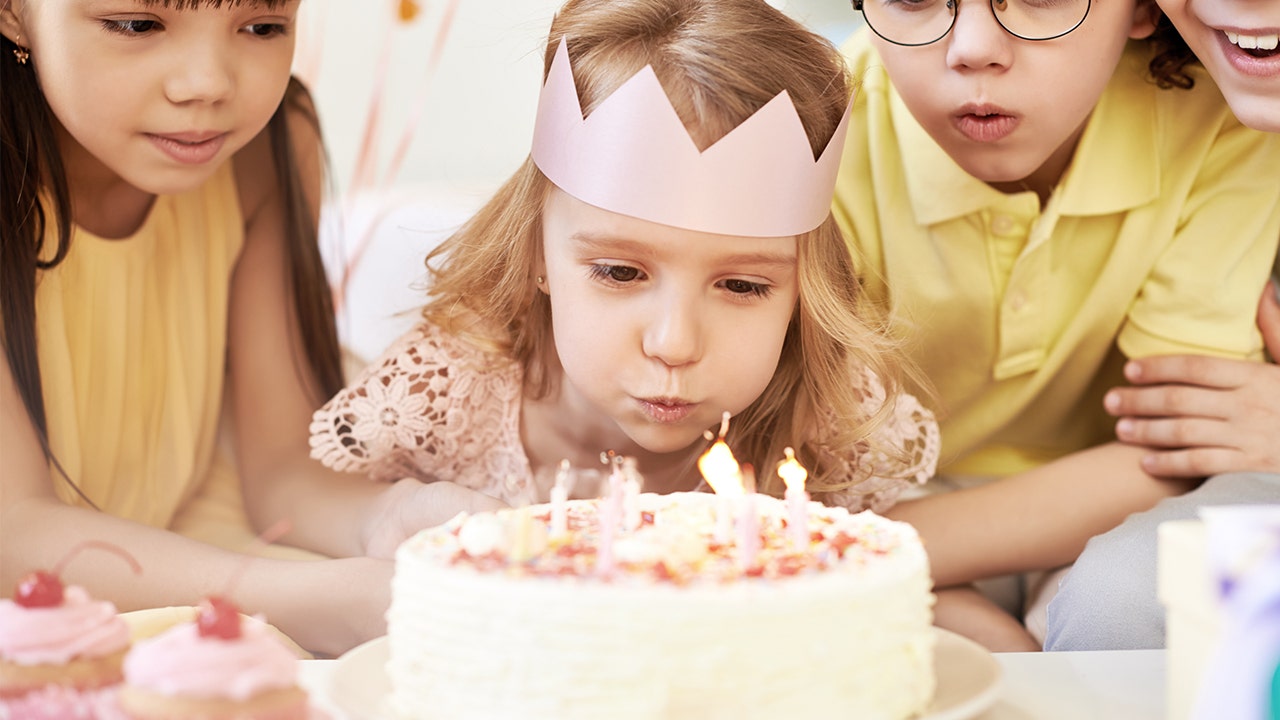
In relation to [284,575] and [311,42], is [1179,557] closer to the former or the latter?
[284,575]

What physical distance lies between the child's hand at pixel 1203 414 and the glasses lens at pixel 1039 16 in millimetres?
464

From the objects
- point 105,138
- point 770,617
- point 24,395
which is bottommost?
point 24,395

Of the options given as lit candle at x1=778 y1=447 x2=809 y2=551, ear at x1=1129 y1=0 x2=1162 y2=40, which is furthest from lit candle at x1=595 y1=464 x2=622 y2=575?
ear at x1=1129 y1=0 x2=1162 y2=40

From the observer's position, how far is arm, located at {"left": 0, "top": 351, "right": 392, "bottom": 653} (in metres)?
1.41

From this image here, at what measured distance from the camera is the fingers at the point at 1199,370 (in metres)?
1.65

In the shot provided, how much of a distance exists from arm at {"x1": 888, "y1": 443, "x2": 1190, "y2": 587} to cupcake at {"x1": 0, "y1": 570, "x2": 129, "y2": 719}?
1.05 meters

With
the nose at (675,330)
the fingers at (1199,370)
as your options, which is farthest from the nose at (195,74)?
the fingers at (1199,370)

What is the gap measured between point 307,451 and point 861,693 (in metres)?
1.13

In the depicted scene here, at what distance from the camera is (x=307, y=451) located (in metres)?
1.82

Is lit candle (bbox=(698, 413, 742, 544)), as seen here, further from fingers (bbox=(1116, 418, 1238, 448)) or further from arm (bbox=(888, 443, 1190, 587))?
fingers (bbox=(1116, 418, 1238, 448))

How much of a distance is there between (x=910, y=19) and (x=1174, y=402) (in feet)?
1.98

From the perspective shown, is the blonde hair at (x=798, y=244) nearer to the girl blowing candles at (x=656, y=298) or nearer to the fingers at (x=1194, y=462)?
the girl blowing candles at (x=656, y=298)

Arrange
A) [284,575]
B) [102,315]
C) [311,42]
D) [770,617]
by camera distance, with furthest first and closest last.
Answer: [311,42] → [102,315] → [284,575] → [770,617]

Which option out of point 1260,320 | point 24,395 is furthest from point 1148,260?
point 24,395
